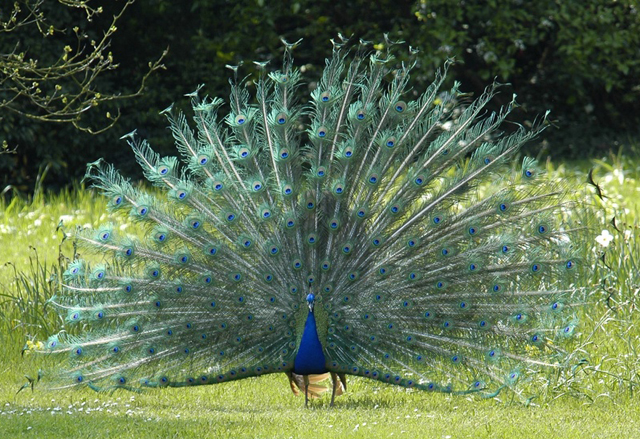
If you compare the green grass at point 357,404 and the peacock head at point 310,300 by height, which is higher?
the peacock head at point 310,300

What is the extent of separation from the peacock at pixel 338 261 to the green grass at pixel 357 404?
0.66ft

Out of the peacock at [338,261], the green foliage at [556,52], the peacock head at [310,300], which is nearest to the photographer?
the peacock head at [310,300]

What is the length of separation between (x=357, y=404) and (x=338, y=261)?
0.88 m

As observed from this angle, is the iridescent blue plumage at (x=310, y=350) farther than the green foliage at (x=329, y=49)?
No

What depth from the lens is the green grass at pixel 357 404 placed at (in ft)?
18.0

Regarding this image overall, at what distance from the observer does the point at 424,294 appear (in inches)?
246

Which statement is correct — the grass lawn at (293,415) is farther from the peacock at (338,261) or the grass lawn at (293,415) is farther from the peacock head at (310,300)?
the peacock head at (310,300)

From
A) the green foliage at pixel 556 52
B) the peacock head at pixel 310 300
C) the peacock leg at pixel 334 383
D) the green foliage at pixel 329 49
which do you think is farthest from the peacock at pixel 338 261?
the green foliage at pixel 329 49

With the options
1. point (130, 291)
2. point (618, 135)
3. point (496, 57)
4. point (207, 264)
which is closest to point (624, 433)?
point (207, 264)

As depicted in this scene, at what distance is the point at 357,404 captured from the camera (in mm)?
6375

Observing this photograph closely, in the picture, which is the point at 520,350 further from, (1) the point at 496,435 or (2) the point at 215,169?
(2) the point at 215,169

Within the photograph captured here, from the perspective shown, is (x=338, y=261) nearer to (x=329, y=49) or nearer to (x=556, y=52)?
(x=329, y=49)

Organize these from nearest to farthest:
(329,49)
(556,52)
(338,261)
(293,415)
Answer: (293,415), (338,261), (556,52), (329,49)

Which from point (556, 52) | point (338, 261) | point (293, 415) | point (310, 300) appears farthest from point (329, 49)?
point (293, 415)
